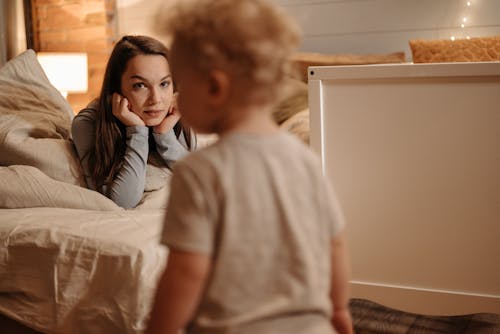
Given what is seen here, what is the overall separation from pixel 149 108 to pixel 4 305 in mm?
574

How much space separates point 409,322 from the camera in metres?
1.74

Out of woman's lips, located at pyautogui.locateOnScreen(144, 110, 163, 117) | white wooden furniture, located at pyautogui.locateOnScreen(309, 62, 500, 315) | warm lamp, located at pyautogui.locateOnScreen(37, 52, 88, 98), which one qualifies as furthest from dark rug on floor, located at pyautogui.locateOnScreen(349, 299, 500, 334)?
warm lamp, located at pyautogui.locateOnScreen(37, 52, 88, 98)

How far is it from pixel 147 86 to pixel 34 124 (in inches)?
14.1

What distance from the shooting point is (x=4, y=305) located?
134 centimetres

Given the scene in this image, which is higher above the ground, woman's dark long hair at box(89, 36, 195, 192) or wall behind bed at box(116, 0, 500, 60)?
wall behind bed at box(116, 0, 500, 60)

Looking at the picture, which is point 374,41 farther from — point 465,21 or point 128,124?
point 128,124

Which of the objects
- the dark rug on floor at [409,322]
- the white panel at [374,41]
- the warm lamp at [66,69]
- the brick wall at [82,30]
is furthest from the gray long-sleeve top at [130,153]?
the brick wall at [82,30]

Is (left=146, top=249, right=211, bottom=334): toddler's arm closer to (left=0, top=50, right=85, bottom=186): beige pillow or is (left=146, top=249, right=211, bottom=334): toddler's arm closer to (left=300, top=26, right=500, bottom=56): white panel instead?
(left=0, top=50, right=85, bottom=186): beige pillow

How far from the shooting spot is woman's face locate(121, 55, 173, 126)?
5.25 ft

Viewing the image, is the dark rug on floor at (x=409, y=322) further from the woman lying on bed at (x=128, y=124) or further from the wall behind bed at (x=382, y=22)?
the wall behind bed at (x=382, y=22)

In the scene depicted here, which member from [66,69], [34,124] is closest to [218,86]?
[34,124]

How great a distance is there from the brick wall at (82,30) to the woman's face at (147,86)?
2.05 metres

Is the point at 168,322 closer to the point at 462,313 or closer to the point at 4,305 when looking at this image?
the point at 4,305

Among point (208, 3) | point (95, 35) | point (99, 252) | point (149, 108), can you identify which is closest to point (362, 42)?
point (95, 35)
